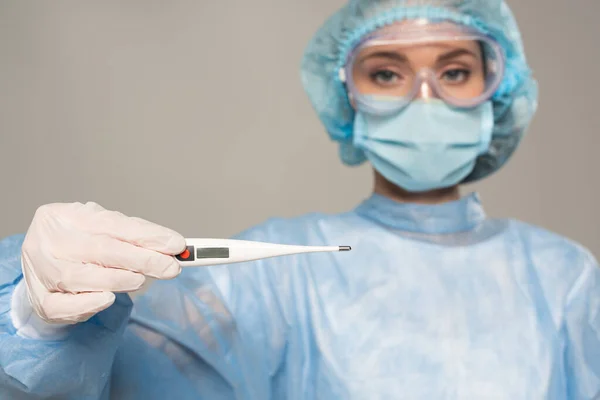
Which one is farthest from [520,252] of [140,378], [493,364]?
[140,378]

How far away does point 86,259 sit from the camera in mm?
1088

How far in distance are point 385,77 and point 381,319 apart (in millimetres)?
489

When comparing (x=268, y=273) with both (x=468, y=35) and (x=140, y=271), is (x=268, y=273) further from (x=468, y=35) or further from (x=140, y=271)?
(x=468, y=35)

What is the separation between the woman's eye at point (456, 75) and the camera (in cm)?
163

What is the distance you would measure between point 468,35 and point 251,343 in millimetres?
733

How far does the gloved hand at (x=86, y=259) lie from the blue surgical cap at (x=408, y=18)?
75cm

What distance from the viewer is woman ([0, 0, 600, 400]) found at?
4.19 feet

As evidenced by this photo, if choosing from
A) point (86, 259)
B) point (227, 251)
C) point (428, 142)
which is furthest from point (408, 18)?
point (86, 259)

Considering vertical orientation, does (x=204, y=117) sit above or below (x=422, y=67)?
below

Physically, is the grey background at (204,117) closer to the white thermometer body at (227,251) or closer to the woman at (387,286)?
the woman at (387,286)

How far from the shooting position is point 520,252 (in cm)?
162

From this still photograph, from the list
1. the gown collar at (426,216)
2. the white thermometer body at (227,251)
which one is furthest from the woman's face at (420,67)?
the white thermometer body at (227,251)

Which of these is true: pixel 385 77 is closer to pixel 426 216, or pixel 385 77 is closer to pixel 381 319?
pixel 426 216

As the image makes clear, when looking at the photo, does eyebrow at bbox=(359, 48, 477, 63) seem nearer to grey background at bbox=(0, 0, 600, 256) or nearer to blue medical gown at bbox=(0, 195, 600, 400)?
blue medical gown at bbox=(0, 195, 600, 400)
